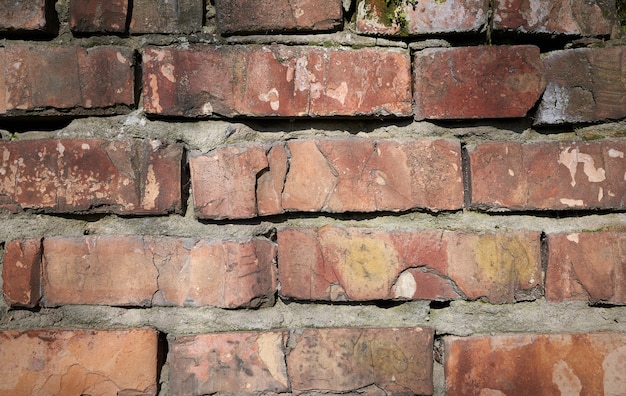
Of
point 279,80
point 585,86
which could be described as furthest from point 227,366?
point 585,86

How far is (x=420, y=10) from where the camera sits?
2.03ft

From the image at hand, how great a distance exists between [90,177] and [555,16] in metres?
0.67

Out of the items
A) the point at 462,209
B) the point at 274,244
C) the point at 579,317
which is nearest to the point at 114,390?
the point at 274,244

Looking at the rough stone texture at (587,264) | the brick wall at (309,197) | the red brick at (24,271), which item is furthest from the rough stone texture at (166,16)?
the rough stone texture at (587,264)

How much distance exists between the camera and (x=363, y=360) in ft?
2.03

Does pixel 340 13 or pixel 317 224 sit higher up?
pixel 340 13

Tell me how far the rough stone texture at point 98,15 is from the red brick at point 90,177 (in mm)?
161

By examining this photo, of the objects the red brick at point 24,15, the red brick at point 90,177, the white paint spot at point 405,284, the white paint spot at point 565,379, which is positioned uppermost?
the red brick at point 24,15

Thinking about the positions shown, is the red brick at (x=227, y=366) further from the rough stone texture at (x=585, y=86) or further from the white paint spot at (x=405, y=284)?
the rough stone texture at (x=585, y=86)

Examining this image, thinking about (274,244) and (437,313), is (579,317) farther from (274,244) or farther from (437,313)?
(274,244)

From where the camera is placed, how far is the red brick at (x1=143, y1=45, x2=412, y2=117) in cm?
61

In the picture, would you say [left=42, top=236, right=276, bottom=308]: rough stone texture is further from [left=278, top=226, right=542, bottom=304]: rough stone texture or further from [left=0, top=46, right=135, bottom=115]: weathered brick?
[left=0, top=46, right=135, bottom=115]: weathered brick

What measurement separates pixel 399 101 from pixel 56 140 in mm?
470

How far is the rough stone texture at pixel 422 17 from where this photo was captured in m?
0.61
